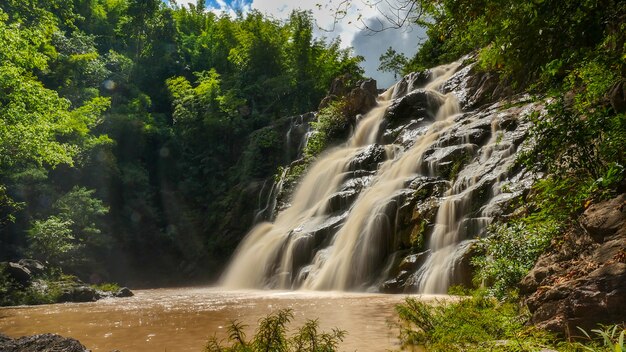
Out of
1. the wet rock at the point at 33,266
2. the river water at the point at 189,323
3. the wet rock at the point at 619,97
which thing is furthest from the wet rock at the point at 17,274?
the wet rock at the point at 619,97

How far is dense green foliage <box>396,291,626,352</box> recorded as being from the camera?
3.22 metres

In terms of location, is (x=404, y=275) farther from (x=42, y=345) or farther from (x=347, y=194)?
(x=42, y=345)

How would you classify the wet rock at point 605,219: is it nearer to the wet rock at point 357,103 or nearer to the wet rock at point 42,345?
the wet rock at point 42,345

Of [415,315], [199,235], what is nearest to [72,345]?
[415,315]

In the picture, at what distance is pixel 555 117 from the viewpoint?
15.4ft

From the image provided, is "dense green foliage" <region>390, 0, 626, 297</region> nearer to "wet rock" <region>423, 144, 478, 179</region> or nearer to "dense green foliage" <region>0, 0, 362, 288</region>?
"wet rock" <region>423, 144, 478, 179</region>

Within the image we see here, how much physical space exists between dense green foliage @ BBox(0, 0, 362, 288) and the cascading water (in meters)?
7.29

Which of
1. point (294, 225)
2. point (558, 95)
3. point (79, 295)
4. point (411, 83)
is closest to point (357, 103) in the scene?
point (411, 83)

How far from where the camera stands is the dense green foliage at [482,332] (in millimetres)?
3217

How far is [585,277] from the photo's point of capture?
373 centimetres

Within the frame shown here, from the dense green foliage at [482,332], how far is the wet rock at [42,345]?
3165 millimetres

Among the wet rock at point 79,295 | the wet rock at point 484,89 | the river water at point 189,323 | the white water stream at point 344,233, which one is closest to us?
the river water at point 189,323

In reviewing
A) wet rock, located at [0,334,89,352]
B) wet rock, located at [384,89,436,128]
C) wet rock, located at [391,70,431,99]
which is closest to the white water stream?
wet rock, located at [384,89,436,128]

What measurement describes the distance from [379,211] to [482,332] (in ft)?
32.2
